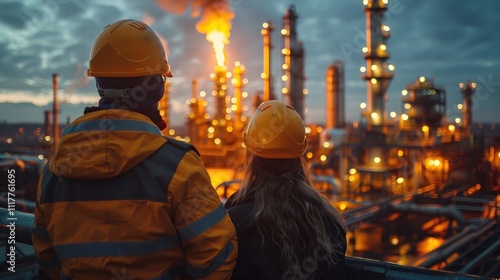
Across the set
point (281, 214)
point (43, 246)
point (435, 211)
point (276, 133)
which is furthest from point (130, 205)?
point (435, 211)

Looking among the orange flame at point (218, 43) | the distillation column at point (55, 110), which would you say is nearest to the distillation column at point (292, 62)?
the orange flame at point (218, 43)

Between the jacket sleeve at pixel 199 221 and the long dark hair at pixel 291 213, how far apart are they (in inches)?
13.2

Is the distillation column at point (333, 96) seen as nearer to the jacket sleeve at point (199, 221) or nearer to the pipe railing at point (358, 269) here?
the pipe railing at point (358, 269)

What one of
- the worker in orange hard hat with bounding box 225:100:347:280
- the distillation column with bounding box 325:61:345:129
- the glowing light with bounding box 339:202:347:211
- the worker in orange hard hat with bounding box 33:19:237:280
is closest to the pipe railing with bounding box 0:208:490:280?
the worker in orange hard hat with bounding box 225:100:347:280

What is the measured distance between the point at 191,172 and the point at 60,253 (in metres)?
0.67

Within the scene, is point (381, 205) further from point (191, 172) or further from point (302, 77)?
point (302, 77)

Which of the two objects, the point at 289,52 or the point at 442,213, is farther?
the point at 289,52

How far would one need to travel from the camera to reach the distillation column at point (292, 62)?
3156 centimetres

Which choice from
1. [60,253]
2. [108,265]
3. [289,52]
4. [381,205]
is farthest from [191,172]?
[289,52]

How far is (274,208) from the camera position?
2.08 metres

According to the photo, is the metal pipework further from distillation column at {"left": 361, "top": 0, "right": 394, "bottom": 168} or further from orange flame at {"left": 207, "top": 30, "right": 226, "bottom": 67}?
orange flame at {"left": 207, "top": 30, "right": 226, "bottom": 67}

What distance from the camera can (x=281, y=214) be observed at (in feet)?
6.79

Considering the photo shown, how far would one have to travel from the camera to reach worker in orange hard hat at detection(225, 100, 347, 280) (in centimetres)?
199

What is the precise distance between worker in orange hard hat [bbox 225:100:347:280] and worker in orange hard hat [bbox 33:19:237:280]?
23 centimetres
